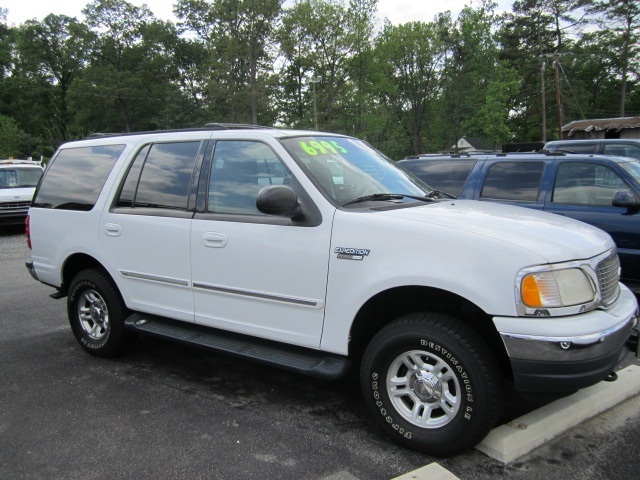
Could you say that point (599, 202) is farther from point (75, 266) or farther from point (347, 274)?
point (75, 266)

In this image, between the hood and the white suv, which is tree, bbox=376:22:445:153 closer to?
the white suv

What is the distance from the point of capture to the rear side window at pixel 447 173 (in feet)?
22.1

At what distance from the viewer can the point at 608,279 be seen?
2939mm

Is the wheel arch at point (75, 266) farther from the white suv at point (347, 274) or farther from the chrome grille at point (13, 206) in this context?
the chrome grille at point (13, 206)

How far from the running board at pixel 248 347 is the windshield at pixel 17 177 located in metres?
12.8

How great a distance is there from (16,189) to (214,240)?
13.5 meters

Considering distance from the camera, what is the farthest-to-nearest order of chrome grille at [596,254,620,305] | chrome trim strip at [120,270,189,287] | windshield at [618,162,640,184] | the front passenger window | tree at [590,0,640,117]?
tree at [590,0,640,117]
windshield at [618,162,640,184]
chrome trim strip at [120,270,189,287]
the front passenger window
chrome grille at [596,254,620,305]

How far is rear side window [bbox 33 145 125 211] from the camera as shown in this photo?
4.55m

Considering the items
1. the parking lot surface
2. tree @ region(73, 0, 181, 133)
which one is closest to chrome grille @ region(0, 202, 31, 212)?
the parking lot surface

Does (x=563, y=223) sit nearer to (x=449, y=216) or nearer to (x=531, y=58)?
(x=449, y=216)

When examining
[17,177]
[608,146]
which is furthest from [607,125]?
[17,177]

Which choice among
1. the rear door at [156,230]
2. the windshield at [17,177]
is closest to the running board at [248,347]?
the rear door at [156,230]

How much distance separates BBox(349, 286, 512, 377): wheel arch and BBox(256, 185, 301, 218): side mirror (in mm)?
781

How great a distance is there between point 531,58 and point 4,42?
194ft
